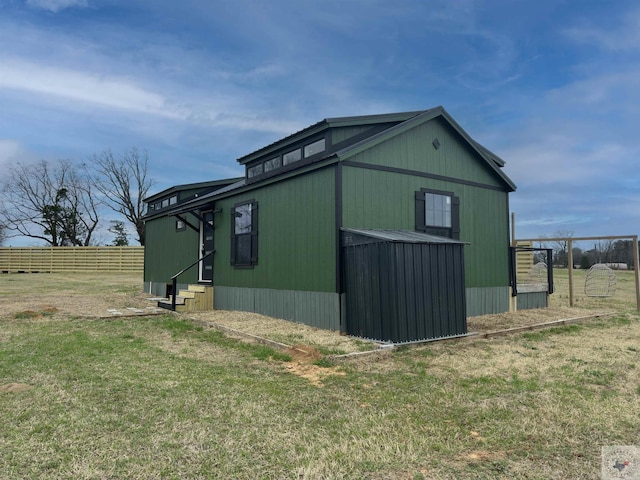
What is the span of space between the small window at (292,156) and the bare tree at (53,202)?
3238 cm

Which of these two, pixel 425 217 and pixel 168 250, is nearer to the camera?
pixel 425 217

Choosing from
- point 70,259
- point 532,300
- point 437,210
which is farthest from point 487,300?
point 70,259

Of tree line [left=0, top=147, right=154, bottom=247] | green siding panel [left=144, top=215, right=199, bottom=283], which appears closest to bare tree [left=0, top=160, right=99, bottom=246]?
tree line [left=0, top=147, right=154, bottom=247]

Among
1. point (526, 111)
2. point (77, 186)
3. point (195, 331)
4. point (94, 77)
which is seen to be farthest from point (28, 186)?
point (526, 111)

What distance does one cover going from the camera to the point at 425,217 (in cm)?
911

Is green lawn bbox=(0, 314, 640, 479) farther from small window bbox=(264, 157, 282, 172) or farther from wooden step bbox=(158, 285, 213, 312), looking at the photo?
small window bbox=(264, 157, 282, 172)

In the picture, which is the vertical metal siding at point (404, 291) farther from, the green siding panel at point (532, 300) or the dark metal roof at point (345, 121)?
the green siding panel at point (532, 300)

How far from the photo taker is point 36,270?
101ft

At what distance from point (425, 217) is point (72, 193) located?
36089 millimetres

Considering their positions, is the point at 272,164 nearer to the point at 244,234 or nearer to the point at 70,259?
the point at 244,234

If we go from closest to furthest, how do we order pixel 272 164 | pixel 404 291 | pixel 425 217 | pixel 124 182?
pixel 404 291 → pixel 425 217 → pixel 272 164 → pixel 124 182

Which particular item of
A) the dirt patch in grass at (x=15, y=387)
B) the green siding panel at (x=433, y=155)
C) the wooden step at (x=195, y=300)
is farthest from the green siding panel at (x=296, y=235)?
the dirt patch in grass at (x=15, y=387)

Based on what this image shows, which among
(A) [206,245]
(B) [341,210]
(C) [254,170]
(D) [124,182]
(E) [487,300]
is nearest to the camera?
(B) [341,210]

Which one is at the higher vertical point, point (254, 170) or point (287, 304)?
point (254, 170)
